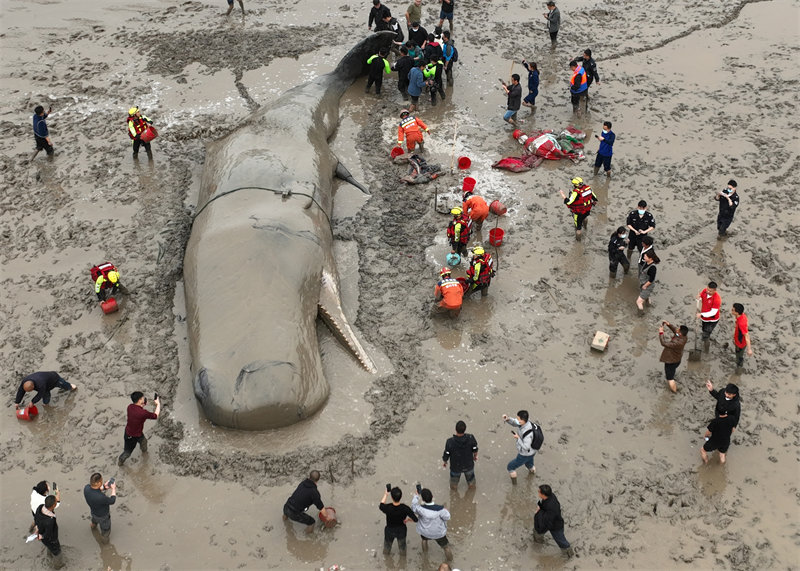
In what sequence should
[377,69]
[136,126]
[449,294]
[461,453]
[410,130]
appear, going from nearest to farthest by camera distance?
[461,453], [449,294], [136,126], [410,130], [377,69]

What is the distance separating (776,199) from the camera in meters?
14.9

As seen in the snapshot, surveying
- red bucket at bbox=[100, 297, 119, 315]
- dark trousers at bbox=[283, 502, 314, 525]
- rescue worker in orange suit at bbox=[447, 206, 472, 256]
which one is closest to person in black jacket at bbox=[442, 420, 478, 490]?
dark trousers at bbox=[283, 502, 314, 525]

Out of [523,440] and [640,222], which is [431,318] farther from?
[640,222]

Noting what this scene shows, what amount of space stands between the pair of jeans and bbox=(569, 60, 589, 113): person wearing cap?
11.1m

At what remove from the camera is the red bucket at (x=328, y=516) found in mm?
9219

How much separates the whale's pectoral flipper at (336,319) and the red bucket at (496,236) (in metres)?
3.40

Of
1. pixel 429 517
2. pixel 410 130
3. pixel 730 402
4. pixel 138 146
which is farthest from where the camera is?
pixel 410 130

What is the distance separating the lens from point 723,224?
542 inches

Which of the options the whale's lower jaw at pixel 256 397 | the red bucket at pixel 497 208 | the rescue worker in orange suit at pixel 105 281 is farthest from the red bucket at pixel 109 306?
the red bucket at pixel 497 208

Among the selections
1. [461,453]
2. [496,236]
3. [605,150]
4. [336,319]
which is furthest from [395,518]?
[605,150]

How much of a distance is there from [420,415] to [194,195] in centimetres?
780

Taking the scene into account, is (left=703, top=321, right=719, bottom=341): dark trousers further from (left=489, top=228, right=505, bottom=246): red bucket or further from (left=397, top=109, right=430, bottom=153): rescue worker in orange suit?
(left=397, top=109, right=430, bottom=153): rescue worker in orange suit

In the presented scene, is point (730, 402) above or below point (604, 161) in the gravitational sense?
below

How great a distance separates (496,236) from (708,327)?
420 centimetres
